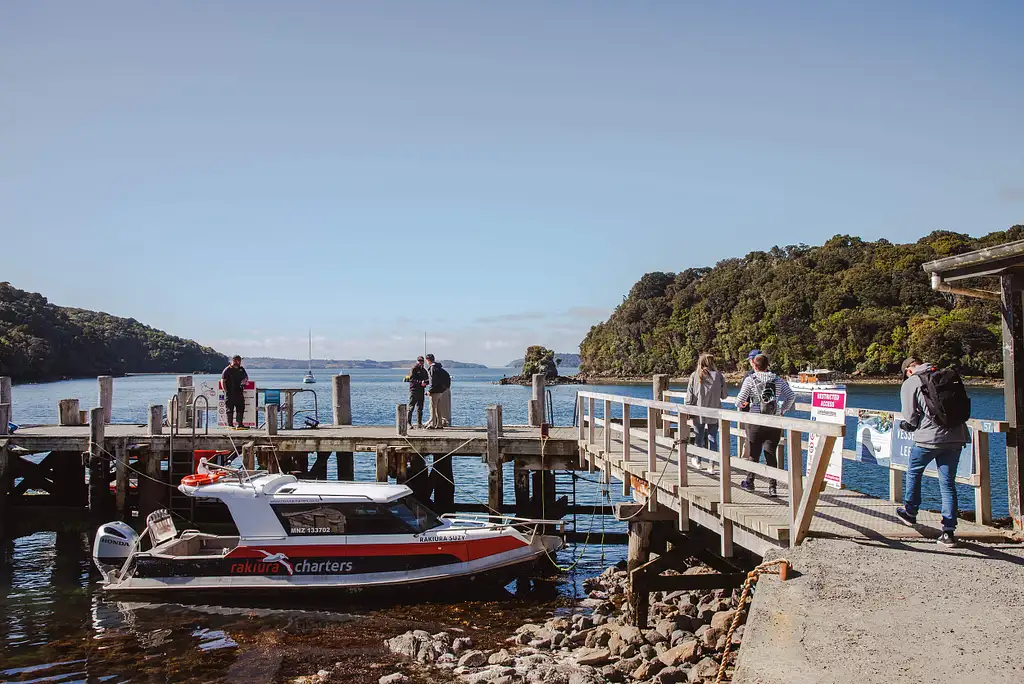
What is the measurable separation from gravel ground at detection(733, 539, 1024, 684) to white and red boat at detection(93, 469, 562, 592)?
812cm

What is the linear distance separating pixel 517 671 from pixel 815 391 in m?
5.16

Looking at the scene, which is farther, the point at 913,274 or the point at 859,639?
the point at 913,274

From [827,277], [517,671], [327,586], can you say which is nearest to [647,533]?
[517,671]

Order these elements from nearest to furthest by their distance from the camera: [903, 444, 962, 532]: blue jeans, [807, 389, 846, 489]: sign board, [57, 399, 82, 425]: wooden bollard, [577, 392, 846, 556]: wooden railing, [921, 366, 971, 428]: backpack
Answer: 1. [577, 392, 846, 556]: wooden railing
2. [903, 444, 962, 532]: blue jeans
3. [921, 366, 971, 428]: backpack
4. [807, 389, 846, 489]: sign board
5. [57, 399, 82, 425]: wooden bollard

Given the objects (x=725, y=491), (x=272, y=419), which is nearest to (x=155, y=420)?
(x=272, y=419)

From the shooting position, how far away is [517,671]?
1010cm

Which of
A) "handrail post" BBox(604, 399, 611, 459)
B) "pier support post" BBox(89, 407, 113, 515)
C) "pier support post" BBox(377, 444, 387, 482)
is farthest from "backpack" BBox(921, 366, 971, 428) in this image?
"pier support post" BBox(89, 407, 113, 515)

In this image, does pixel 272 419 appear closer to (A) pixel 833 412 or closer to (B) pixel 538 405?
(B) pixel 538 405

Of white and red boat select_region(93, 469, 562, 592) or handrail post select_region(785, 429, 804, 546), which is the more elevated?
handrail post select_region(785, 429, 804, 546)

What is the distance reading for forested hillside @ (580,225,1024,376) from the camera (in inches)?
3465

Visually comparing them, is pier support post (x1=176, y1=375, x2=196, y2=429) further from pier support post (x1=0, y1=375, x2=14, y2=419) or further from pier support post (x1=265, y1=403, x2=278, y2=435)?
pier support post (x1=0, y1=375, x2=14, y2=419)

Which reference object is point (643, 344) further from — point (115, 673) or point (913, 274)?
point (115, 673)

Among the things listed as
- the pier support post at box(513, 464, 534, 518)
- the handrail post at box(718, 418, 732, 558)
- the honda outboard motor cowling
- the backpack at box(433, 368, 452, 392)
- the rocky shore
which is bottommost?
the rocky shore

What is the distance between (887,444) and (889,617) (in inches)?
168
